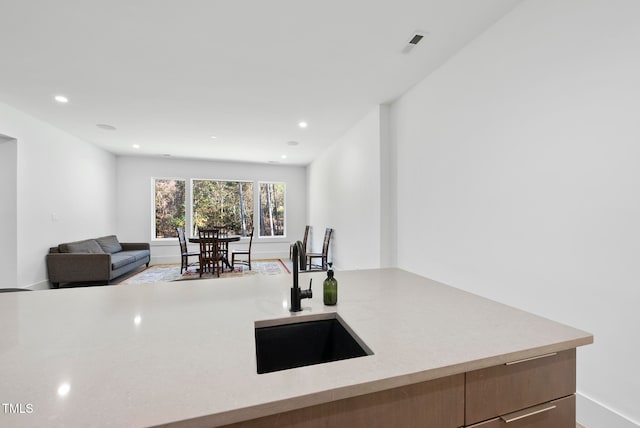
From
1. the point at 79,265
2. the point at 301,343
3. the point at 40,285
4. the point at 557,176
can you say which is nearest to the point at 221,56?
the point at 301,343

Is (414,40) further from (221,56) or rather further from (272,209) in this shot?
(272,209)

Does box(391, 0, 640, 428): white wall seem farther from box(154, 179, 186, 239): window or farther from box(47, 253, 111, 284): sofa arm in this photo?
box(154, 179, 186, 239): window

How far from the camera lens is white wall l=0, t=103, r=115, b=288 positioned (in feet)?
12.4

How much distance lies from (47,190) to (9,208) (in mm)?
664

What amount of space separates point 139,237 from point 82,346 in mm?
6870

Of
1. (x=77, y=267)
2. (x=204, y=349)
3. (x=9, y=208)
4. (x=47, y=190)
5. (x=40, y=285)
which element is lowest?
(x=40, y=285)

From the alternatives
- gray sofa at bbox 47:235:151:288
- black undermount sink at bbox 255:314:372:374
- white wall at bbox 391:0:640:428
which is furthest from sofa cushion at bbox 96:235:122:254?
white wall at bbox 391:0:640:428

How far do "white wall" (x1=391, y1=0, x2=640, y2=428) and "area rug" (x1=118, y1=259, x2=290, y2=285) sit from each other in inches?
160

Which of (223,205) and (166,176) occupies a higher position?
(166,176)

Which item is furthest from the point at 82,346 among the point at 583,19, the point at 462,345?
the point at 583,19

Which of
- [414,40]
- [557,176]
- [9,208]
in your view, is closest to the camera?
[557,176]

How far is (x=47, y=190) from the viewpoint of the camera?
428 cm

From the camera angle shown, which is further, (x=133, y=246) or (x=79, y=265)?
(x=133, y=246)

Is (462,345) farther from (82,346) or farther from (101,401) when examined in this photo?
(82,346)
